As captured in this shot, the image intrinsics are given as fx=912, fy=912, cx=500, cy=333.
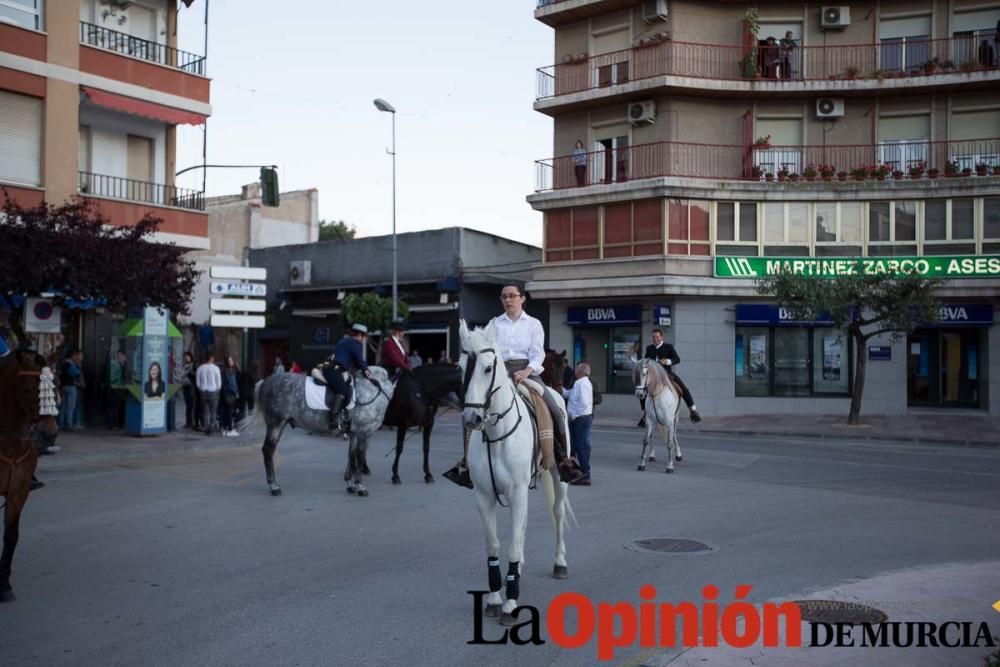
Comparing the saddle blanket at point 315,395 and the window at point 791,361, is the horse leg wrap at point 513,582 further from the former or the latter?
the window at point 791,361

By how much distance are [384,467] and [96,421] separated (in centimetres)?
1136

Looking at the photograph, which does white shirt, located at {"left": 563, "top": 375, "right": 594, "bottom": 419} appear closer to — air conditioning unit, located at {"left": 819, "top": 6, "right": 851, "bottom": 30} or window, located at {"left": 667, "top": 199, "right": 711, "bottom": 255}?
window, located at {"left": 667, "top": 199, "right": 711, "bottom": 255}

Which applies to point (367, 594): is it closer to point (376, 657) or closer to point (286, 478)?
point (376, 657)

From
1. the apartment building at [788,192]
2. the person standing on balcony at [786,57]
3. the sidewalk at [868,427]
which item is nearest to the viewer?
the sidewalk at [868,427]

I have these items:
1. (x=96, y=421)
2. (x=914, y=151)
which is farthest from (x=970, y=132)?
(x=96, y=421)

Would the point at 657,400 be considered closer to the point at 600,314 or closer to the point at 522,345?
the point at 522,345

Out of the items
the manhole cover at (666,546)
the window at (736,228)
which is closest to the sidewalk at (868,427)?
the window at (736,228)

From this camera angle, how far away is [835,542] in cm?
971

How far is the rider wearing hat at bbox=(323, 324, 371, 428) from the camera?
13.3 metres

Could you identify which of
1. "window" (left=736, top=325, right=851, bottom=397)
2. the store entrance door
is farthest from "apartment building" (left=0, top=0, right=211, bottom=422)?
the store entrance door

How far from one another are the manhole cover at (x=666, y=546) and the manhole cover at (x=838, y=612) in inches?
84.7

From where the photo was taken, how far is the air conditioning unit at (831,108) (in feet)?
105

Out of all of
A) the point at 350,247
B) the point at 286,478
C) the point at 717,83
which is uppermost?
the point at 717,83

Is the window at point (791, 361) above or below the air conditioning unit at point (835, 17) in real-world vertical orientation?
below
